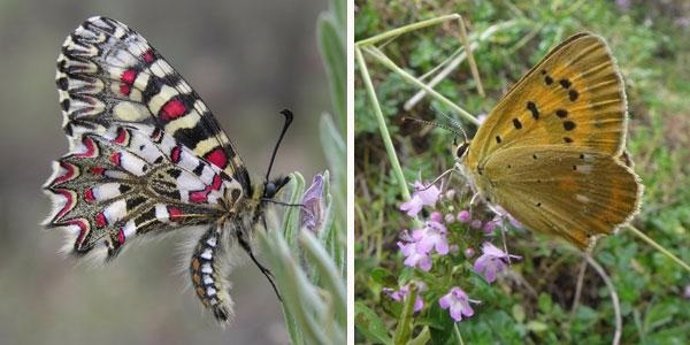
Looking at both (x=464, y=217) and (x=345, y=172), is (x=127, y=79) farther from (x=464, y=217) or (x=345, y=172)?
(x=464, y=217)

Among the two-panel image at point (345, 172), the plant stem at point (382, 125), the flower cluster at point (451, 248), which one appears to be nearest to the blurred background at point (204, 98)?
the two-panel image at point (345, 172)

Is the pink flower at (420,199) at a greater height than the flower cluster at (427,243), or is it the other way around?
the pink flower at (420,199)

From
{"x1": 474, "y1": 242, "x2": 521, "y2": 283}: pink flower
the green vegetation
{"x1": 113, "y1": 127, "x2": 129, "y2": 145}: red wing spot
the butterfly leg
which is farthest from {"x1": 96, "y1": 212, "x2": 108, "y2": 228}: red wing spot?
{"x1": 474, "y1": 242, "x2": 521, "y2": 283}: pink flower

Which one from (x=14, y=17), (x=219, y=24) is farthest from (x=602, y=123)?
(x=14, y=17)

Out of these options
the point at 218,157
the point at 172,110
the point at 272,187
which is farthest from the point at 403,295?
the point at 172,110

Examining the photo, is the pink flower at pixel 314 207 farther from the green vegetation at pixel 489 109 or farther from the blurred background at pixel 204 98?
the green vegetation at pixel 489 109

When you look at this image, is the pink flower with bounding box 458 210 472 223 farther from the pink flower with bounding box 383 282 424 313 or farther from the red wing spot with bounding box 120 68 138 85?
the red wing spot with bounding box 120 68 138 85

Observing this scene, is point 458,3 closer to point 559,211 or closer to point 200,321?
point 559,211

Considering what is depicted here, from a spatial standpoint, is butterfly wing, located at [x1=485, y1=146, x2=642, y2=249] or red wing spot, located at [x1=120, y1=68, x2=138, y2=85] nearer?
red wing spot, located at [x1=120, y1=68, x2=138, y2=85]
